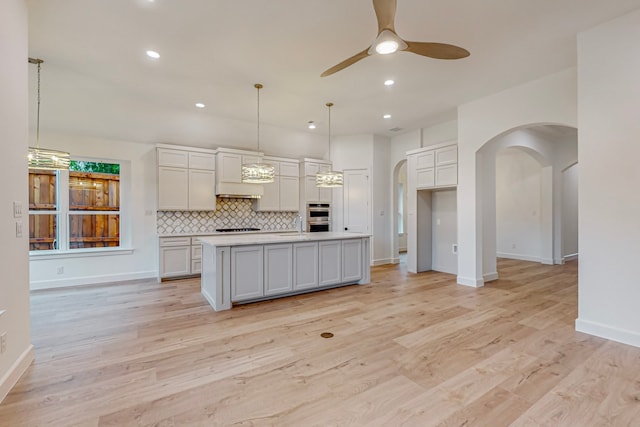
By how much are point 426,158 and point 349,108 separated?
191cm

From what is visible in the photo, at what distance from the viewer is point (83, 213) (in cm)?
549

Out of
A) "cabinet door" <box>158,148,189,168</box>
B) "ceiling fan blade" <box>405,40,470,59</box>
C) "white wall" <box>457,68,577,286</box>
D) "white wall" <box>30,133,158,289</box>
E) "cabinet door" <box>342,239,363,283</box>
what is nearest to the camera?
"ceiling fan blade" <box>405,40,470,59</box>

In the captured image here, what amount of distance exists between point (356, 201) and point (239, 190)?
112 inches

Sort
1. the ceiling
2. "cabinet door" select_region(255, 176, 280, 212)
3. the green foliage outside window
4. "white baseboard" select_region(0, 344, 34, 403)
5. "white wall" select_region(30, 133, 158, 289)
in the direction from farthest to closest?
"cabinet door" select_region(255, 176, 280, 212) < the green foliage outside window < "white wall" select_region(30, 133, 158, 289) < the ceiling < "white baseboard" select_region(0, 344, 34, 403)

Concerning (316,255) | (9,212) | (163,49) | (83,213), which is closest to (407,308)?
(316,255)

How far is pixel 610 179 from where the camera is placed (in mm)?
2994

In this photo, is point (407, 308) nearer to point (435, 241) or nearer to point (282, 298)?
point (282, 298)

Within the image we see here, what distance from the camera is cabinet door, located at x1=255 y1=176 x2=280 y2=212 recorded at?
668 cm

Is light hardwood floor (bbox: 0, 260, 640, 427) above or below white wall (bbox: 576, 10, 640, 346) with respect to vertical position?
below

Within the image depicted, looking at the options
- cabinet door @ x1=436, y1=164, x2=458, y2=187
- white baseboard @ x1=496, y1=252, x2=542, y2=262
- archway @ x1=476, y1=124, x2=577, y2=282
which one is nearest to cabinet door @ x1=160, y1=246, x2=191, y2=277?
cabinet door @ x1=436, y1=164, x2=458, y2=187

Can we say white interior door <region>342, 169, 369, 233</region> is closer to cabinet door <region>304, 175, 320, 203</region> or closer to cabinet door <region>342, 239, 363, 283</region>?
cabinet door <region>304, 175, 320, 203</region>

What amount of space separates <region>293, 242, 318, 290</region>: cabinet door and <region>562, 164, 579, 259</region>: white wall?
6839mm

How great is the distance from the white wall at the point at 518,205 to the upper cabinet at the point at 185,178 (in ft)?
25.0

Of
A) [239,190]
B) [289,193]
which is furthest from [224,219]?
[289,193]
